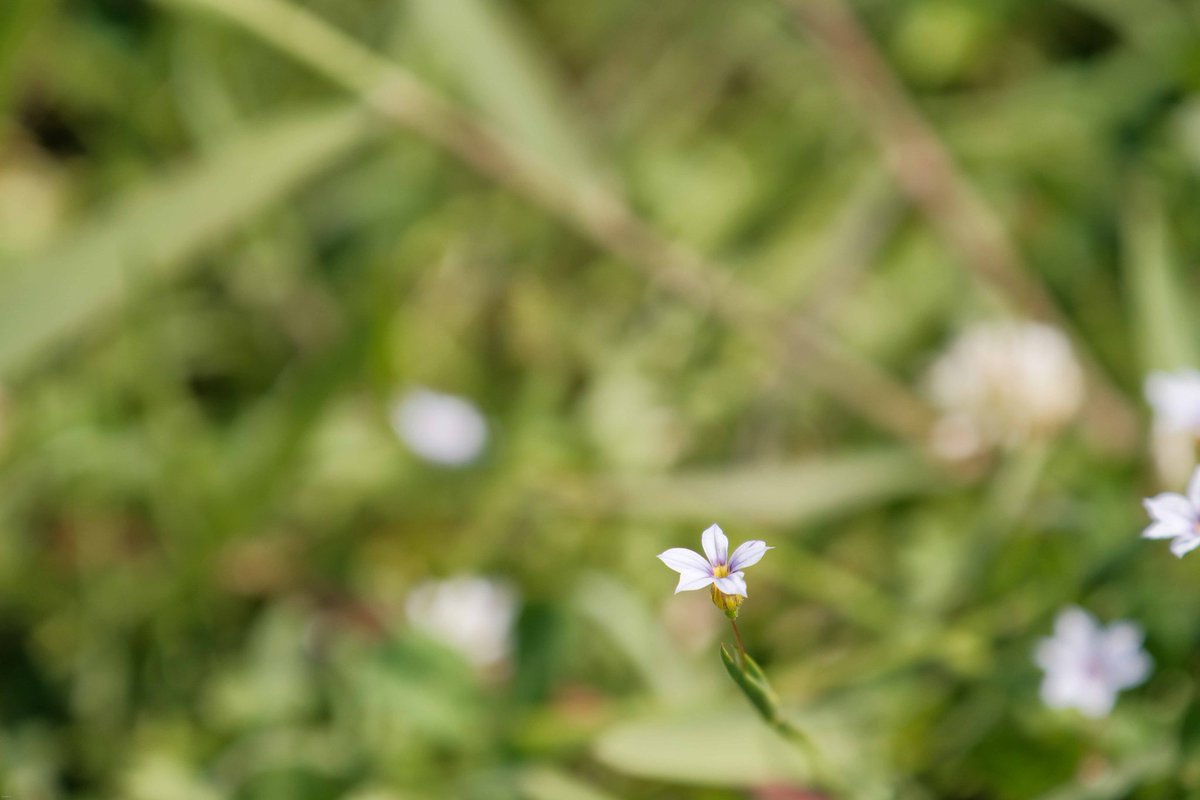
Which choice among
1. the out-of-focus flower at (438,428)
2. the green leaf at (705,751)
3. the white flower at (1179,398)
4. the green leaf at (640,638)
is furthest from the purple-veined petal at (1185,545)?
the out-of-focus flower at (438,428)

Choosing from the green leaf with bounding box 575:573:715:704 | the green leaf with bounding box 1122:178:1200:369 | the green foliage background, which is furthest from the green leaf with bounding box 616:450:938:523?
the green leaf with bounding box 1122:178:1200:369

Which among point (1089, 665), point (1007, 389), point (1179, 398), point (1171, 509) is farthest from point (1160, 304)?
point (1171, 509)

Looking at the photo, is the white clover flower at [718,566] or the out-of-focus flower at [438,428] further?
the out-of-focus flower at [438,428]

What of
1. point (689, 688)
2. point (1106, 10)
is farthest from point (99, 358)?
point (1106, 10)

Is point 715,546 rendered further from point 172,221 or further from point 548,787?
point 172,221

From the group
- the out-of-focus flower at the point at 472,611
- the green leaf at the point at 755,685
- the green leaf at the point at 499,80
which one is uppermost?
the green leaf at the point at 499,80

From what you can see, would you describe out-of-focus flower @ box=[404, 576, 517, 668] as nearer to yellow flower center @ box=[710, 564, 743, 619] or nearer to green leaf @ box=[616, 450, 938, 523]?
green leaf @ box=[616, 450, 938, 523]

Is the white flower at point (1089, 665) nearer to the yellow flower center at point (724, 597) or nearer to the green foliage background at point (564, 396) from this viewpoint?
the green foliage background at point (564, 396)
